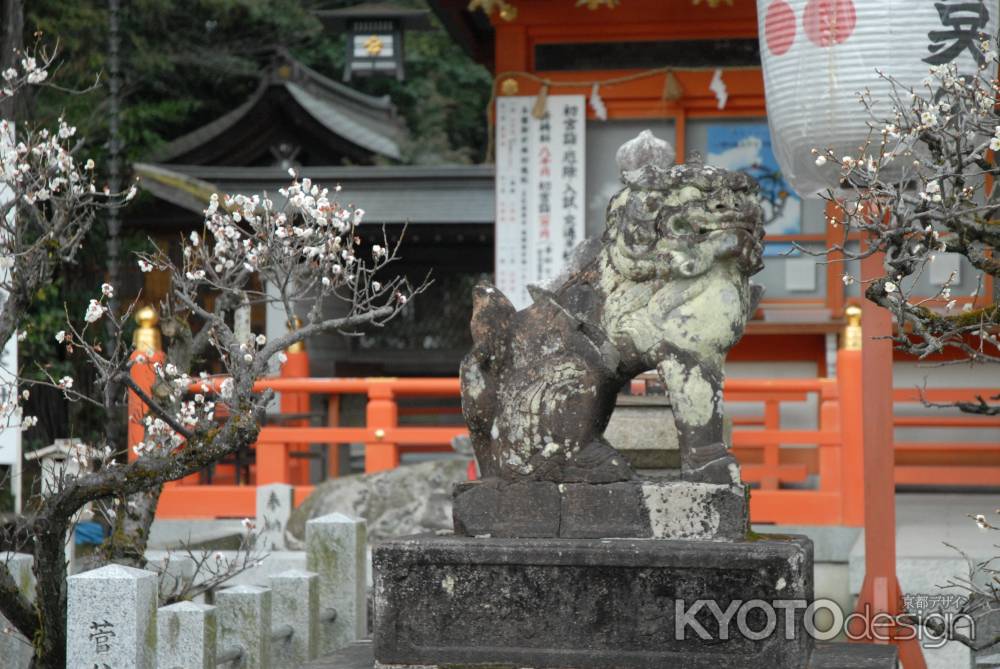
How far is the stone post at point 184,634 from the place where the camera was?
16.7 ft

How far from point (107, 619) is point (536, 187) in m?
7.39

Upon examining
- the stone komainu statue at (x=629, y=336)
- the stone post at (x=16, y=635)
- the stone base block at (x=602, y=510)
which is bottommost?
the stone post at (x=16, y=635)

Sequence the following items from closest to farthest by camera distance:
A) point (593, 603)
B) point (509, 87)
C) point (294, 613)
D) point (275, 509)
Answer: point (593, 603) < point (294, 613) < point (275, 509) < point (509, 87)

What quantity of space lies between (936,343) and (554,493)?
4.21ft

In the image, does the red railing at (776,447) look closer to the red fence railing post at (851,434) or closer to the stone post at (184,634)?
the red fence railing post at (851,434)

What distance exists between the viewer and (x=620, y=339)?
4566 millimetres

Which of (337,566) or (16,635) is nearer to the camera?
(16,635)

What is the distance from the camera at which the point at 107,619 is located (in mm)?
4734

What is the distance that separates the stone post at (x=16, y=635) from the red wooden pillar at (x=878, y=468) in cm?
364

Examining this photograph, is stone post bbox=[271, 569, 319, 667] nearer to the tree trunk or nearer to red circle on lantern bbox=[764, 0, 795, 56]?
the tree trunk

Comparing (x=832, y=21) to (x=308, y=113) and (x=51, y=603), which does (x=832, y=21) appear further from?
(x=308, y=113)

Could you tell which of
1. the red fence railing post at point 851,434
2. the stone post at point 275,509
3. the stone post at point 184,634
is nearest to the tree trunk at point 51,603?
the stone post at point 184,634

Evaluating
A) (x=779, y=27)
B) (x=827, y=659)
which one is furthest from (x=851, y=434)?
(x=827, y=659)

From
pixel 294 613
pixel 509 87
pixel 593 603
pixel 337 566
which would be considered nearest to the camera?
pixel 593 603
